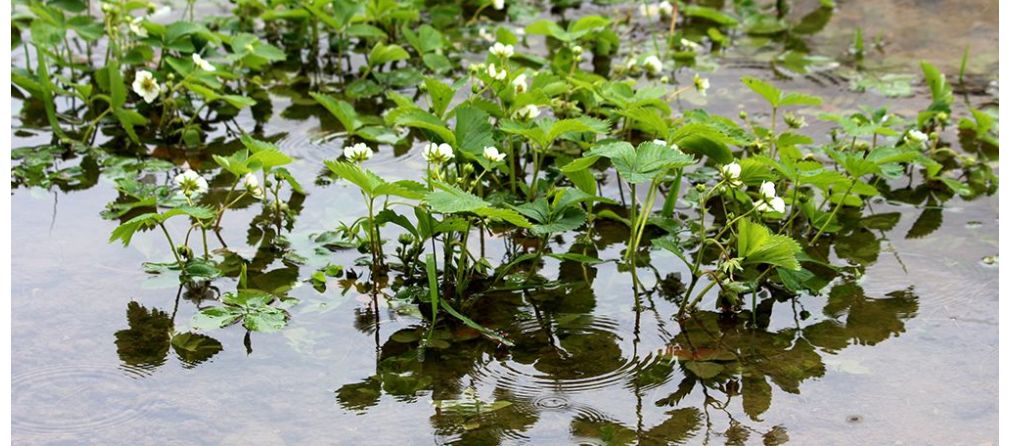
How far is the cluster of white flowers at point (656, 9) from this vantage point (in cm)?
426

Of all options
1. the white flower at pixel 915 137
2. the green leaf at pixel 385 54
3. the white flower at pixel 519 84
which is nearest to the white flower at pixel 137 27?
the green leaf at pixel 385 54

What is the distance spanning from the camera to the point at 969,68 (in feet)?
12.9

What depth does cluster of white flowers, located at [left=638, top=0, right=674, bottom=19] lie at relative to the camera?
426 centimetres

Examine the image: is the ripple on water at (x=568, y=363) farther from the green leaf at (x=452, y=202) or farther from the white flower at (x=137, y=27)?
the white flower at (x=137, y=27)

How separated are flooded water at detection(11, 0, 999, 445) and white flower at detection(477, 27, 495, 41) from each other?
1425 mm

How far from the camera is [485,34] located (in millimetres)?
4133

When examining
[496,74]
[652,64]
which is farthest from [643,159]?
[652,64]

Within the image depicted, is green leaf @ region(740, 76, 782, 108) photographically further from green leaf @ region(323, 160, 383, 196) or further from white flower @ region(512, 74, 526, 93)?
green leaf @ region(323, 160, 383, 196)

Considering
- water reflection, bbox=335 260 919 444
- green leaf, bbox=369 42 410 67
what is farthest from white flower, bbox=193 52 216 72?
water reflection, bbox=335 260 919 444

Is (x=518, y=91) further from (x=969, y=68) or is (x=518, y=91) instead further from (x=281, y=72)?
(x=969, y=68)

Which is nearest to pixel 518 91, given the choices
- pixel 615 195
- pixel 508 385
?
pixel 615 195

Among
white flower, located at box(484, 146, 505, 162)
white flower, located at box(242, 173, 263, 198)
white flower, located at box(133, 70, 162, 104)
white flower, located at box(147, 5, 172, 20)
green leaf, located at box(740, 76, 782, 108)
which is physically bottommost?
white flower, located at box(242, 173, 263, 198)

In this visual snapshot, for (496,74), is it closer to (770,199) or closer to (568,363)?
(770,199)

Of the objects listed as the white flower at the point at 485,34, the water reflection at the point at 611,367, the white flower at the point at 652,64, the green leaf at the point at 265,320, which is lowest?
the water reflection at the point at 611,367
